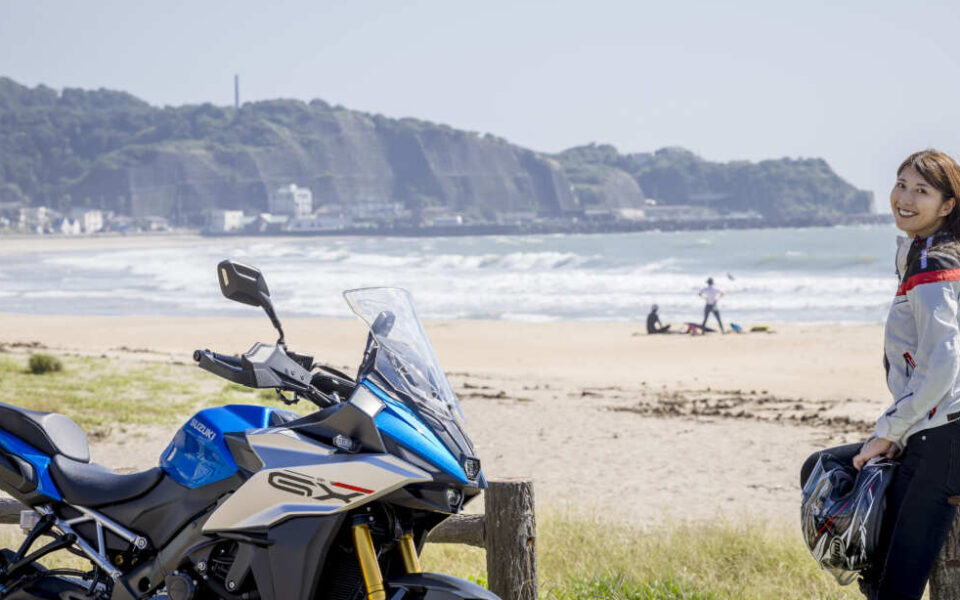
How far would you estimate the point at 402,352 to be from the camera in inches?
117

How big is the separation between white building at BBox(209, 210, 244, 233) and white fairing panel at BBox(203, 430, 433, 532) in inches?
5886

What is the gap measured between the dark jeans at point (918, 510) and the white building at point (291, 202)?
166714 millimetres

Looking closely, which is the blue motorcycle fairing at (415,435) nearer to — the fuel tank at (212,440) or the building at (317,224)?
the fuel tank at (212,440)

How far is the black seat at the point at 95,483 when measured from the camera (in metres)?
3.25

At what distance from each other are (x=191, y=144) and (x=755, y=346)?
183 meters

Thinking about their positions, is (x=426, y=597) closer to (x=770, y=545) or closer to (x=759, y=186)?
(x=770, y=545)

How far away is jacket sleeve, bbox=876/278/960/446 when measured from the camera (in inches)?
116

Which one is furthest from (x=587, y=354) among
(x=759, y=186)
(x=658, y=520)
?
(x=759, y=186)

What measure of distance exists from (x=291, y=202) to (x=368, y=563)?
562 ft

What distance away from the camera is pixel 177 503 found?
3162 millimetres

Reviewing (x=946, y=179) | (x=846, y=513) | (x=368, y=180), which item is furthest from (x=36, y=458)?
(x=368, y=180)

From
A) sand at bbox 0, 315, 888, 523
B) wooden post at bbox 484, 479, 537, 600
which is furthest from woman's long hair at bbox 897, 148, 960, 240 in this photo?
sand at bbox 0, 315, 888, 523

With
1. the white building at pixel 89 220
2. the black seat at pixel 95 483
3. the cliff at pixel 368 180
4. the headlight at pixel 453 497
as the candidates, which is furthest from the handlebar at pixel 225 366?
the cliff at pixel 368 180

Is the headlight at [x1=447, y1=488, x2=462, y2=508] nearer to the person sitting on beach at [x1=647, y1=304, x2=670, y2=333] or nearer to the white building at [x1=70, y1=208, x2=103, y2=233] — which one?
the person sitting on beach at [x1=647, y1=304, x2=670, y2=333]
